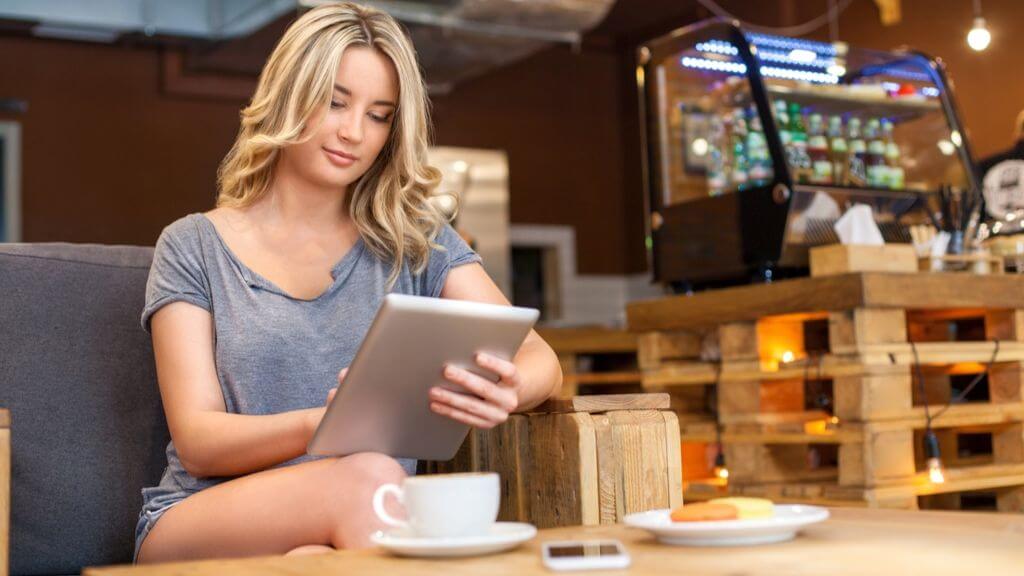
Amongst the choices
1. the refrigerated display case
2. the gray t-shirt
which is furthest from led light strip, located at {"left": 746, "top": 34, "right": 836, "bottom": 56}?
the gray t-shirt

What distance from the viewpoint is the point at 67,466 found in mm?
1868

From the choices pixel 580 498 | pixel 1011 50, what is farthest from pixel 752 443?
pixel 1011 50

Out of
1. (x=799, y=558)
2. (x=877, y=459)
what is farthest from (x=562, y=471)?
(x=877, y=459)

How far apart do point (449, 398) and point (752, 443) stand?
1746mm

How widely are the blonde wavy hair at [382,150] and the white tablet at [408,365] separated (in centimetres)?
48

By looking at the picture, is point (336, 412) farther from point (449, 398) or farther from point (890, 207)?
point (890, 207)

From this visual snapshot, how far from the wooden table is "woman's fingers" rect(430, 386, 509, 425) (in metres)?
0.33

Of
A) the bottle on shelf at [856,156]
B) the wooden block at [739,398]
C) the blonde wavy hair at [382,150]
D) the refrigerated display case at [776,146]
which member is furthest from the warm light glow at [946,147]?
the blonde wavy hair at [382,150]

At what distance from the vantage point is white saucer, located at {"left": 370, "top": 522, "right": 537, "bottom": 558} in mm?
1016

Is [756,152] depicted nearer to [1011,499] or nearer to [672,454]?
[1011,499]

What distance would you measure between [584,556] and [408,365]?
0.46m

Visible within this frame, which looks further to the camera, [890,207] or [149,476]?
[890,207]

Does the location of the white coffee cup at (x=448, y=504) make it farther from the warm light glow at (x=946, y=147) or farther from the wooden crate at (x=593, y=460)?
the warm light glow at (x=946, y=147)

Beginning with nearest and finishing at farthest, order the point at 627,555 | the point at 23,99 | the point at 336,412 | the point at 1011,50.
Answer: the point at 627,555
the point at 336,412
the point at 1011,50
the point at 23,99
